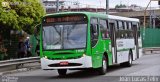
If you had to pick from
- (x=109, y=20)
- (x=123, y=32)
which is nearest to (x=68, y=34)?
(x=109, y=20)

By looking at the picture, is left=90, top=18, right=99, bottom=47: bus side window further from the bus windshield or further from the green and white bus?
the bus windshield

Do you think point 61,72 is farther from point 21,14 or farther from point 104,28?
point 21,14

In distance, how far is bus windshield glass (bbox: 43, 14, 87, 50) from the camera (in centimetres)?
1784

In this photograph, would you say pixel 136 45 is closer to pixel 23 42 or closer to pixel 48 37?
pixel 23 42

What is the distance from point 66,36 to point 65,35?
0.19ft

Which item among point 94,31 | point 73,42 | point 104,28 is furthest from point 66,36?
point 104,28

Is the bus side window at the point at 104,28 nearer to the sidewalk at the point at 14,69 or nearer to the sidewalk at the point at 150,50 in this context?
the sidewalk at the point at 14,69

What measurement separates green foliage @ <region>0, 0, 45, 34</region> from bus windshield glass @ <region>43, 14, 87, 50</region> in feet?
22.9

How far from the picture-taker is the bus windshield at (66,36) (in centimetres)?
1784

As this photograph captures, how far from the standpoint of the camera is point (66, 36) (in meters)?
18.0

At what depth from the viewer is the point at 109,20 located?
20.8 m

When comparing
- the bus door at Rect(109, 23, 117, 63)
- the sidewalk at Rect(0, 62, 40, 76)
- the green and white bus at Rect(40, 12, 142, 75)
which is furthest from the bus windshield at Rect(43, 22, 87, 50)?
the sidewalk at Rect(0, 62, 40, 76)

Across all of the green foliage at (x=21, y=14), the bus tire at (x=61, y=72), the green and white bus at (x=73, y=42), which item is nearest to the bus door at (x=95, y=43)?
the green and white bus at (x=73, y=42)

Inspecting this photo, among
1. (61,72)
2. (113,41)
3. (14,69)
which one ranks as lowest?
(14,69)
